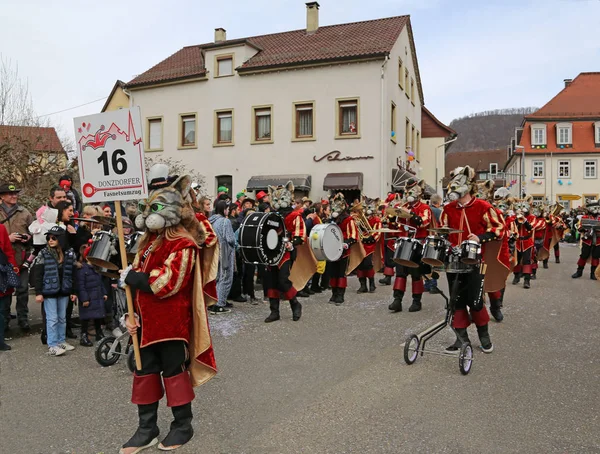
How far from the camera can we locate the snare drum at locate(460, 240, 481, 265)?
20.8 ft

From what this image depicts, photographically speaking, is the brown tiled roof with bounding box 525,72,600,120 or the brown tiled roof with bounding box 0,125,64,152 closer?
the brown tiled roof with bounding box 0,125,64,152

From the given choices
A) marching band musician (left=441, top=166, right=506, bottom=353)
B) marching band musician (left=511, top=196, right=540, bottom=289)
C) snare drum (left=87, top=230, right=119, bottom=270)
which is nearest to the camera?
snare drum (left=87, top=230, right=119, bottom=270)

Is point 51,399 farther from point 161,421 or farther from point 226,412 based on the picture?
point 226,412

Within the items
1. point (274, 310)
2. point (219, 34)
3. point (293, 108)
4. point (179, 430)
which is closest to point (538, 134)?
point (219, 34)

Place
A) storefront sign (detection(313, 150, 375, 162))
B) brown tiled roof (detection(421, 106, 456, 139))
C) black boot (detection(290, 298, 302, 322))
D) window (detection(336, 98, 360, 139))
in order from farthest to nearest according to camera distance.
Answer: brown tiled roof (detection(421, 106, 456, 139)) < window (detection(336, 98, 360, 139)) < storefront sign (detection(313, 150, 375, 162)) < black boot (detection(290, 298, 302, 322))

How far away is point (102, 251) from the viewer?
5316 millimetres

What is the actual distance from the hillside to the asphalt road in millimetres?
101750

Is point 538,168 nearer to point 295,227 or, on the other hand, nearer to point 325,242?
point 325,242

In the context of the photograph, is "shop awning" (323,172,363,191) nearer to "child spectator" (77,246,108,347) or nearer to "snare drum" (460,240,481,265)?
"child spectator" (77,246,108,347)

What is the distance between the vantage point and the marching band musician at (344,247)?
10.8 m

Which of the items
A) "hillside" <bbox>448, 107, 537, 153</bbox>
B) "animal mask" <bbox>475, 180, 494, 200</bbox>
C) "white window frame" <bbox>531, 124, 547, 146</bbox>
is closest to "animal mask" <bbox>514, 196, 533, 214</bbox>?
"animal mask" <bbox>475, 180, 494, 200</bbox>

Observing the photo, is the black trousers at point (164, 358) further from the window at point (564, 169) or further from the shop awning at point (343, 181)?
the window at point (564, 169)

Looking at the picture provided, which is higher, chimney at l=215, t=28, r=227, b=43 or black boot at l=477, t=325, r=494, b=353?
chimney at l=215, t=28, r=227, b=43

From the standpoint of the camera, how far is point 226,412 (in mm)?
4883
